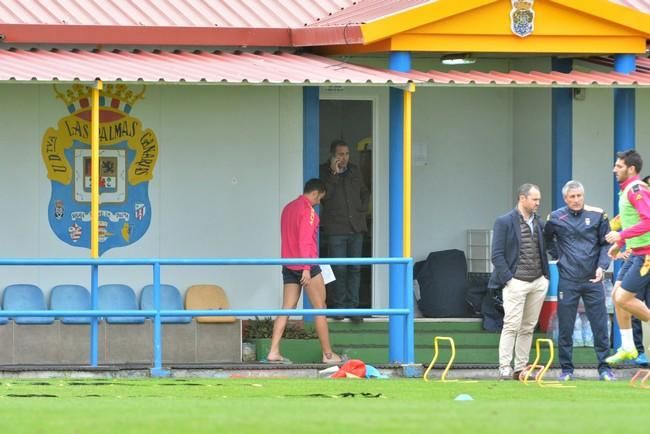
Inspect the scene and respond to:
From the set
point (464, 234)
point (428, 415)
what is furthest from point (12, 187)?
point (428, 415)

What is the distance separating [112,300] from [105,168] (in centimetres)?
135

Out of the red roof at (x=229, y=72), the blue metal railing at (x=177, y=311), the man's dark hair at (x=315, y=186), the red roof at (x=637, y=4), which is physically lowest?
the blue metal railing at (x=177, y=311)

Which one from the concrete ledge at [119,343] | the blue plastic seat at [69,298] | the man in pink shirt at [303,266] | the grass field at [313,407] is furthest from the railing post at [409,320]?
the blue plastic seat at [69,298]

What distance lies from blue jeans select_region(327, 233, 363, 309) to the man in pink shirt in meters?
1.00

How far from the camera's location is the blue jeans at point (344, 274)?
17297 millimetres

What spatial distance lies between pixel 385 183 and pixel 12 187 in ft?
13.1

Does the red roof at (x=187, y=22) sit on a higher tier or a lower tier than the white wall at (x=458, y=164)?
higher

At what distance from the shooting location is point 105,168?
55.8 feet

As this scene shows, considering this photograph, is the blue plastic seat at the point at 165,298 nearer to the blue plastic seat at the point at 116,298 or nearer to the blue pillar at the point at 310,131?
the blue plastic seat at the point at 116,298

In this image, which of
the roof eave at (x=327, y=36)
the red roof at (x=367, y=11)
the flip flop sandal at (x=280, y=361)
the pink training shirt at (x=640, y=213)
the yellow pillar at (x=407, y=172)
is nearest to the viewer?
the pink training shirt at (x=640, y=213)

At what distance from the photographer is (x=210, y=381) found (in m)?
14.8

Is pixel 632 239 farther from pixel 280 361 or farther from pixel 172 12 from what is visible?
pixel 172 12

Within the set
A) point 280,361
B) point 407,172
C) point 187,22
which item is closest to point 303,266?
point 280,361

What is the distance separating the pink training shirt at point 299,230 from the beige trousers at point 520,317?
6.36 ft
